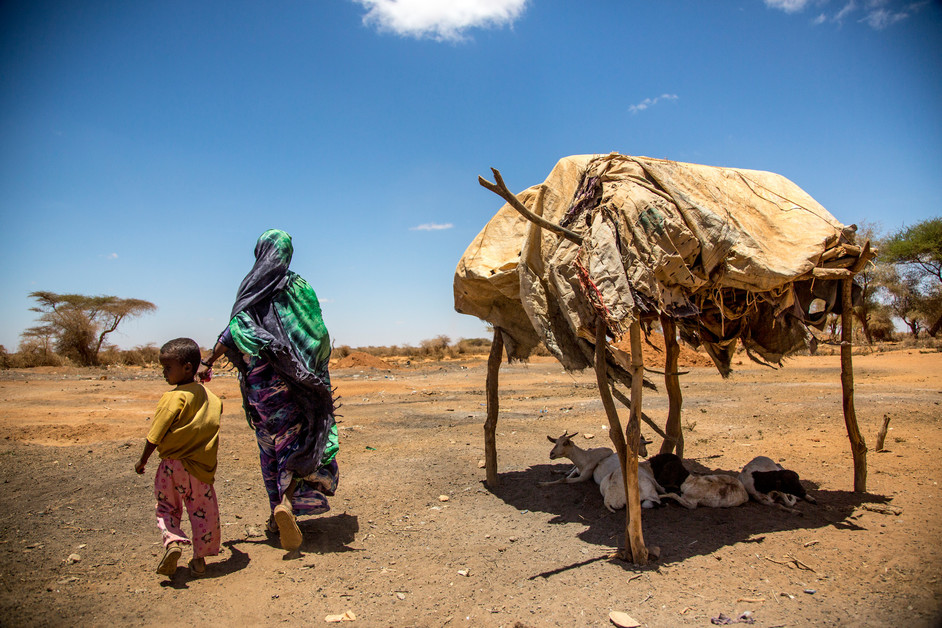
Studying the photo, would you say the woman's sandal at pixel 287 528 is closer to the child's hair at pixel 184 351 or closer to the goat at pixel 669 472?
the child's hair at pixel 184 351

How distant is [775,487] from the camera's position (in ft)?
17.3

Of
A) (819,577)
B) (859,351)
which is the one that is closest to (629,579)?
(819,577)

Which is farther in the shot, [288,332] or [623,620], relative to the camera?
[288,332]

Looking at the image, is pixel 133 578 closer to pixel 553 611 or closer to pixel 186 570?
pixel 186 570

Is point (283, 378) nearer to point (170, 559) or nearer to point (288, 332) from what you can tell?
point (288, 332)

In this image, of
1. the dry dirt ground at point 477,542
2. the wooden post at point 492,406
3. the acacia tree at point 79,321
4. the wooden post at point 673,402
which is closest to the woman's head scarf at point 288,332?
the dry dirt ground at point 477,542

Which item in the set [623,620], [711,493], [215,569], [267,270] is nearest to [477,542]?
[623,620]

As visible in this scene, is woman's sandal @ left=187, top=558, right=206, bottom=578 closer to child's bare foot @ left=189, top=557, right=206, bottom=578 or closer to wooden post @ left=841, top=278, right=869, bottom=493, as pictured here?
child's bare foot @ left=189, top=557, right=206, bottom=578

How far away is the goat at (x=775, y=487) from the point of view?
17.1 ft

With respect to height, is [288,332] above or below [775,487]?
above

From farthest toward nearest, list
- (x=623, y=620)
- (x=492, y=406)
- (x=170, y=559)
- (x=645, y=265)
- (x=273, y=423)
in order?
(x=492, y=406)
(x=273, y=423)
(x=645, y=265)
(x=170, y=559)
(x=623, y=620)

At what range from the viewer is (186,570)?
4105 millimetres

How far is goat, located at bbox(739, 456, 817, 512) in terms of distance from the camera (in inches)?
206

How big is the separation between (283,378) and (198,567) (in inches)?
59.1
